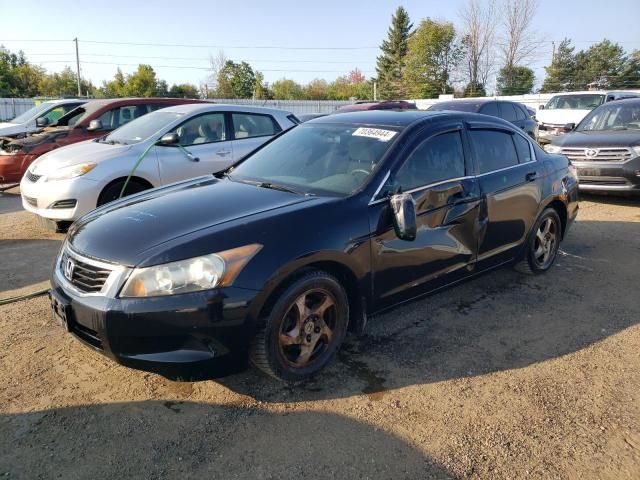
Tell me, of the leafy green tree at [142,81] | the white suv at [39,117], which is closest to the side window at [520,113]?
the white suv at [39,117]

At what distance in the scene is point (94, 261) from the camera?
9.00 feet

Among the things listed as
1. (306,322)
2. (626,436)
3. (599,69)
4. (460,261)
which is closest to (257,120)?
(460,261)

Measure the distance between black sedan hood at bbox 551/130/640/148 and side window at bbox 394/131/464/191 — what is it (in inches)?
218

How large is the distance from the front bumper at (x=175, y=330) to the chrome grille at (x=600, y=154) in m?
7.57

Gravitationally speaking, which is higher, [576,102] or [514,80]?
[514,80]

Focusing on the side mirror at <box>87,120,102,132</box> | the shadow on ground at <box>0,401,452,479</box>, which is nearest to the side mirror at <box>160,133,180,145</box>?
the side mirror at <box>87,120,102,132</box>

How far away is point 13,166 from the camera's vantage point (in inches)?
336

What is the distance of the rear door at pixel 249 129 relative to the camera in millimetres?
7137

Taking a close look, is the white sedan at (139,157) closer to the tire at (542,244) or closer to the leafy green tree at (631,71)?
the tire at (542,244)

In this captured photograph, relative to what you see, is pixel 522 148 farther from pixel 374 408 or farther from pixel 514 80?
pixel 514 80

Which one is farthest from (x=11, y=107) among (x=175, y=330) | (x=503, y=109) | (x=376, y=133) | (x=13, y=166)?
(x=175, y=330)

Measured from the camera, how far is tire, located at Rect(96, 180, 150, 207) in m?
5.95

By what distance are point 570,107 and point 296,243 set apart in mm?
16283

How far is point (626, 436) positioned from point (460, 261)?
1.60 meters
